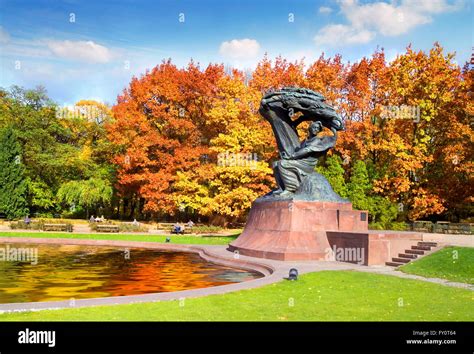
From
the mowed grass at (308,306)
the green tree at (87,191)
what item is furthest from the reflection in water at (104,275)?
the green tree at (87,191)

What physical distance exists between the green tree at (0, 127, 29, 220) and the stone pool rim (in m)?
23.3

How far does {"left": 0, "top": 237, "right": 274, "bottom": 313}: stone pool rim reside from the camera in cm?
1032

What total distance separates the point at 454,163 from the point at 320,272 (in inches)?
908

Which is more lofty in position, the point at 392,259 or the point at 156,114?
the point at 156,114

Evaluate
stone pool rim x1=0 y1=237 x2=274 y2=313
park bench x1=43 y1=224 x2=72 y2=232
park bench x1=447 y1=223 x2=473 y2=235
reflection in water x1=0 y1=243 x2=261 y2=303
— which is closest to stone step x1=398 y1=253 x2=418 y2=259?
stone pool rim x1=0 y1=237 x2=274 y2=313

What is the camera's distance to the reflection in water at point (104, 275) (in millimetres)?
13484

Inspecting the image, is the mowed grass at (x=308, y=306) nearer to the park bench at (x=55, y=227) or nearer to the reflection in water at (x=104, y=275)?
the reflection in water at (x=104, y=275)

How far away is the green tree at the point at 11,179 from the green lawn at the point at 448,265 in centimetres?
4376

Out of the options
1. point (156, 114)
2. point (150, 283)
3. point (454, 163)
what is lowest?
point (150, 283)
